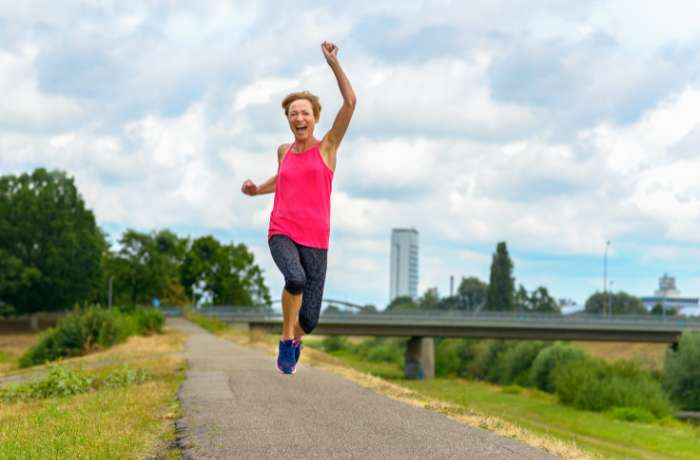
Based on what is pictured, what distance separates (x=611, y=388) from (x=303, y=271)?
47.3 m

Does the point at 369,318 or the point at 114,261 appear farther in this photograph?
the point at 114,261

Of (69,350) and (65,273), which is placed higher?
(65,273)

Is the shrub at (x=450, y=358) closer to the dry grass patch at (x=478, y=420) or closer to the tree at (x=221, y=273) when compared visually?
the tree at (x=221, y=273)

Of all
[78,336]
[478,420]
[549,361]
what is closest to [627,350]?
[549,361]

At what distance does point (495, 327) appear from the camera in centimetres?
7669

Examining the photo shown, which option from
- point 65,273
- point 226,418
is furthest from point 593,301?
point 226,418

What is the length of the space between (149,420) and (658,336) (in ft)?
227

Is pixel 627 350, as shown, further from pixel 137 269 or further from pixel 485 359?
pixel 137 269

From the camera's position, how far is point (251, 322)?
82.8 m

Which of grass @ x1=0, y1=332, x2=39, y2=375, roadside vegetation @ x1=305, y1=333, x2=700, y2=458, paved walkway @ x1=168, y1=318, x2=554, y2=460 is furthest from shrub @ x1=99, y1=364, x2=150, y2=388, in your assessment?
grass @ x1=0, y1=332, x2=39, y2=375

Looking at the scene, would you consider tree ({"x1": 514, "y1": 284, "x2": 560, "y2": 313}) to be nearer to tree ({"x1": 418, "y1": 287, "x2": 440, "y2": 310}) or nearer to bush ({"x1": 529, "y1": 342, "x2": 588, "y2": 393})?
tree ({"x1": 418, "y1": 287, "x2": 440, "y2": 310})

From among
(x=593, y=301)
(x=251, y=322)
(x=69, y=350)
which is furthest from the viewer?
(x=593, y=301)

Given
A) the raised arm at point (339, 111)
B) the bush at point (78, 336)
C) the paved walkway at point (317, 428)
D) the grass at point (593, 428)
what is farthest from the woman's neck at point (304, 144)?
the bush at point (78, 336)

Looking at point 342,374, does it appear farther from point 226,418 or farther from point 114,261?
point 114,261
